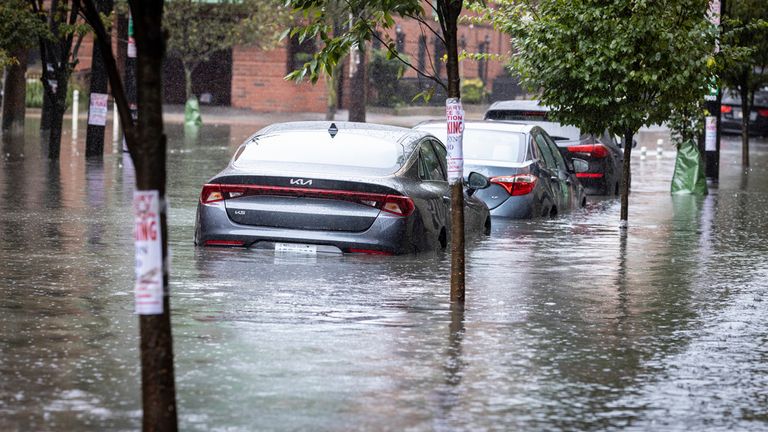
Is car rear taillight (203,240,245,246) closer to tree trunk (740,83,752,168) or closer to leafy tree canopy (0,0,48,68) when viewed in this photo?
leafy tree canopy (0,0,48,68)

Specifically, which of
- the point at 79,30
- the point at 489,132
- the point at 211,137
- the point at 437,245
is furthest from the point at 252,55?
the point at 437,245

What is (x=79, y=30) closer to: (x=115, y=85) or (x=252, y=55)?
(x=115, y=85)

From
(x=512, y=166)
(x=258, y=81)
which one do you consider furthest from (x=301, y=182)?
(x=258, y=81)

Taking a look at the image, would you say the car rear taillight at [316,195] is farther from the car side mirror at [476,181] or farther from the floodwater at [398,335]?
the car side mirror at [476,181]

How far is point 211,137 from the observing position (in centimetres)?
4250

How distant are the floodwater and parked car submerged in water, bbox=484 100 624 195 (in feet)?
23.3

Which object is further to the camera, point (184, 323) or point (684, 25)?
point (684, 25)

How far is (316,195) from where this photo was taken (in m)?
13.5

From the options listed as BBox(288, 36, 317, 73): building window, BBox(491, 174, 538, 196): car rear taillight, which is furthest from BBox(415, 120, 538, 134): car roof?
BBox(288, 36, 317, 73): building window

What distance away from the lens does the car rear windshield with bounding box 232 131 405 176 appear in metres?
13.9

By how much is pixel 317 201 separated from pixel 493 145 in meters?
6.51

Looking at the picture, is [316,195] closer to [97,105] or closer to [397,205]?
[397,205]

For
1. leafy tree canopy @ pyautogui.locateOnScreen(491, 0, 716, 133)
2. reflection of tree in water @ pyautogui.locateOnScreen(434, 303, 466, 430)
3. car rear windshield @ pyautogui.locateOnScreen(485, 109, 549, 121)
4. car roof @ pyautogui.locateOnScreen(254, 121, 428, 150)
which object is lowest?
reflection of tree in water @ pyautogui.locateOnScreen(434, 303, 466, 430)

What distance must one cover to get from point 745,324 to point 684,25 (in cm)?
844
